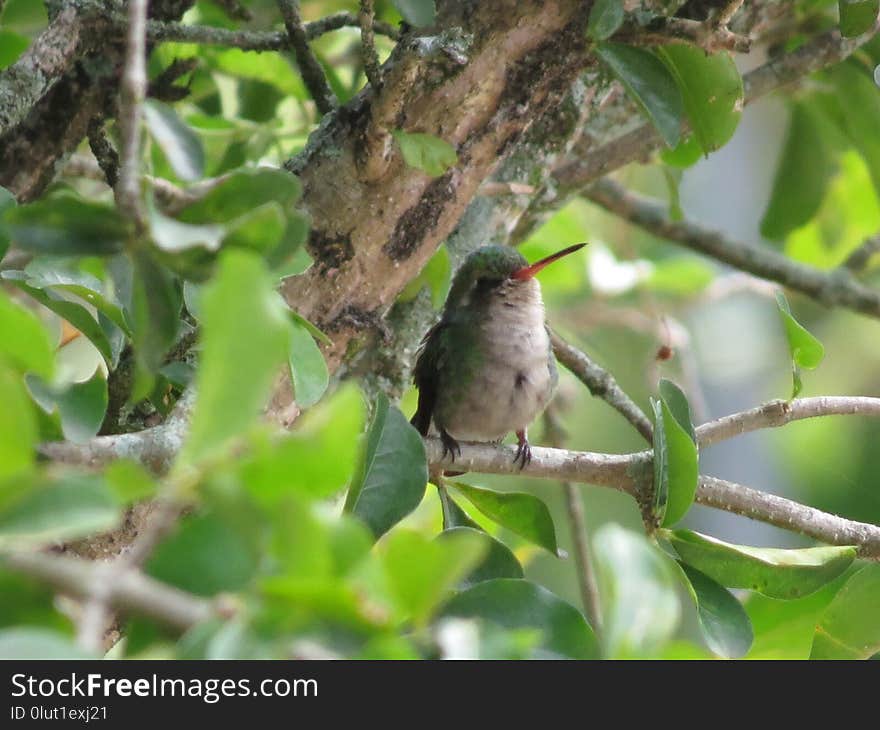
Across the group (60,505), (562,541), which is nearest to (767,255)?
(60,505)

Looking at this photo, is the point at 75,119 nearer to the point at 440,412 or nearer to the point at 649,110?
the point at 649,110

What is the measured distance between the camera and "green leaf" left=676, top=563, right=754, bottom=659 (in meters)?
1.80

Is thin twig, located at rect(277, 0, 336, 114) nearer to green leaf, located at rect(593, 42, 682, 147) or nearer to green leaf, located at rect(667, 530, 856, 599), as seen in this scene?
green leaf, located at rect(593, 42, 682, 147)

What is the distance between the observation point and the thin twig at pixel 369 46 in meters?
2.00

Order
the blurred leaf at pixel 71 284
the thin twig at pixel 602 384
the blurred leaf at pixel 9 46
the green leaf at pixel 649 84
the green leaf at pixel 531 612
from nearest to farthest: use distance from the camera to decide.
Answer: the green leaf at pixel 531 612 → the blurred leaf at pixel 71 284 → the green leaf at pixel 649 84 → the thin twig at pixel 602 384 → the blurred leaf at pixel 9 46

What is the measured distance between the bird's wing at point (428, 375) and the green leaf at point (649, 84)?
1.61 meters

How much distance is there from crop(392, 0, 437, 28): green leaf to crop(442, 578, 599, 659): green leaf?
1.00 metres

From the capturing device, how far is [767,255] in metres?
3.69

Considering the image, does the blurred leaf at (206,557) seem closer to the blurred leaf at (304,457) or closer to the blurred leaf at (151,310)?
the blurred leaf at (304,457)

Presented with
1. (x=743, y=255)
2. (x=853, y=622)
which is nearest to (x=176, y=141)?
(x=853, y=622)

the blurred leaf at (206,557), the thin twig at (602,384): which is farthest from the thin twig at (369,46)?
the blurred leaf at (206,557)
